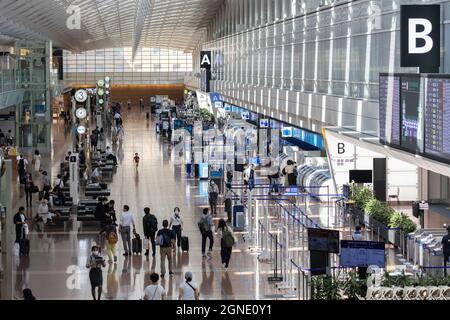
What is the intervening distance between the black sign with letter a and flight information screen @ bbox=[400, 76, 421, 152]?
34 centimetres

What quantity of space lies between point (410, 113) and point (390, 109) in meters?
1.37

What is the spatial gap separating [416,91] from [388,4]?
7332mm

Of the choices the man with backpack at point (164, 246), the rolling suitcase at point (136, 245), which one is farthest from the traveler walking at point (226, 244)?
the rolling suitcase at point (136, 245)

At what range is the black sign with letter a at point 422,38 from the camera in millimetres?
16766

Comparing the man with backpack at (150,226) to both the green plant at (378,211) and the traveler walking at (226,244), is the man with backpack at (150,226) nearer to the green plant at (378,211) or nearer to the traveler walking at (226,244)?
the traveler walking at (226,244)

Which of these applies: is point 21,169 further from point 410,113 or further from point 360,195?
point 410,113

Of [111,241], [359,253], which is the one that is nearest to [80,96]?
[111,241]

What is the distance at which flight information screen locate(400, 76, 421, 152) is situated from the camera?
55.2 feet

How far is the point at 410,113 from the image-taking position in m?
17.2

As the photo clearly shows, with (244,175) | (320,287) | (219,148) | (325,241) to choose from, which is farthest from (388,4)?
(219,148)

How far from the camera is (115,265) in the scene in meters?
20.6

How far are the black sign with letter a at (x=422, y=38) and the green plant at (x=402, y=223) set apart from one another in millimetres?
6260
